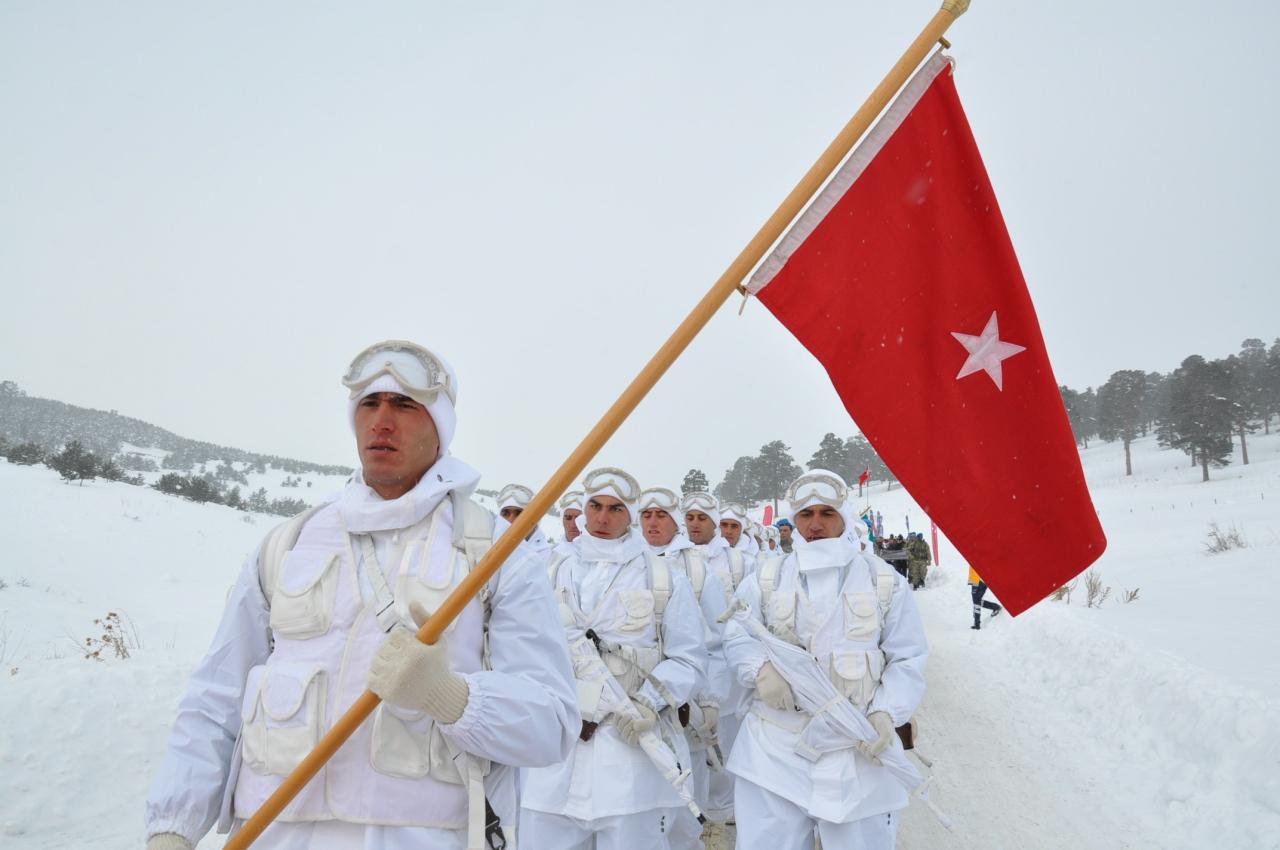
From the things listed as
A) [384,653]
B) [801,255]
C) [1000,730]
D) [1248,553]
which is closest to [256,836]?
[384,653]

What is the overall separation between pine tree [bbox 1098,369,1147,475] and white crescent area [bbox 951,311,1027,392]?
215 ft

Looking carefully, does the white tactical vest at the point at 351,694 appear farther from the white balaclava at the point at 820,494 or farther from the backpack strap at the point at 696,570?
the backpack strap at the point at 696,570

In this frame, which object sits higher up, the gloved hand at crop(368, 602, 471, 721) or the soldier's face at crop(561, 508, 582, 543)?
the gloved hand at crop(368, 602, 471, 721)

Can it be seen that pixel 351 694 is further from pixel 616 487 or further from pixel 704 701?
pixel 704 701

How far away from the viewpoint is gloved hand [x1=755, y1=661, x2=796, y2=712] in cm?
436

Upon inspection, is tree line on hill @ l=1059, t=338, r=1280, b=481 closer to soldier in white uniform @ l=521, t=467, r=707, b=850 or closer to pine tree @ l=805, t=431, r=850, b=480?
pine tree @ l=805, t=431, r=850, b=480

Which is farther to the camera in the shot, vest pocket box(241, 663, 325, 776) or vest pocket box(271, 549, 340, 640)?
vest pocket box(271, 549, 340, 640)

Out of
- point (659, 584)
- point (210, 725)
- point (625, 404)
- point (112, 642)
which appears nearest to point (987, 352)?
point (625, 404)

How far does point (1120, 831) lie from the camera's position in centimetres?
550

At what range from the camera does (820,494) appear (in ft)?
15.8

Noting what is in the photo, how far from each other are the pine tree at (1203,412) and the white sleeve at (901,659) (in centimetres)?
4916

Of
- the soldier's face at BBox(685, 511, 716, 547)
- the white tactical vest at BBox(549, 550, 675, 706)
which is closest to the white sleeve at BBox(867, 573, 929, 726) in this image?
the white tactical vest at BBox(549, 550, 675, 706)

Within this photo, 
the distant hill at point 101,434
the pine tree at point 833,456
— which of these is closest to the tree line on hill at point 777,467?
the pine tree at point 833,456

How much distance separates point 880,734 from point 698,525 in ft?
17.6
